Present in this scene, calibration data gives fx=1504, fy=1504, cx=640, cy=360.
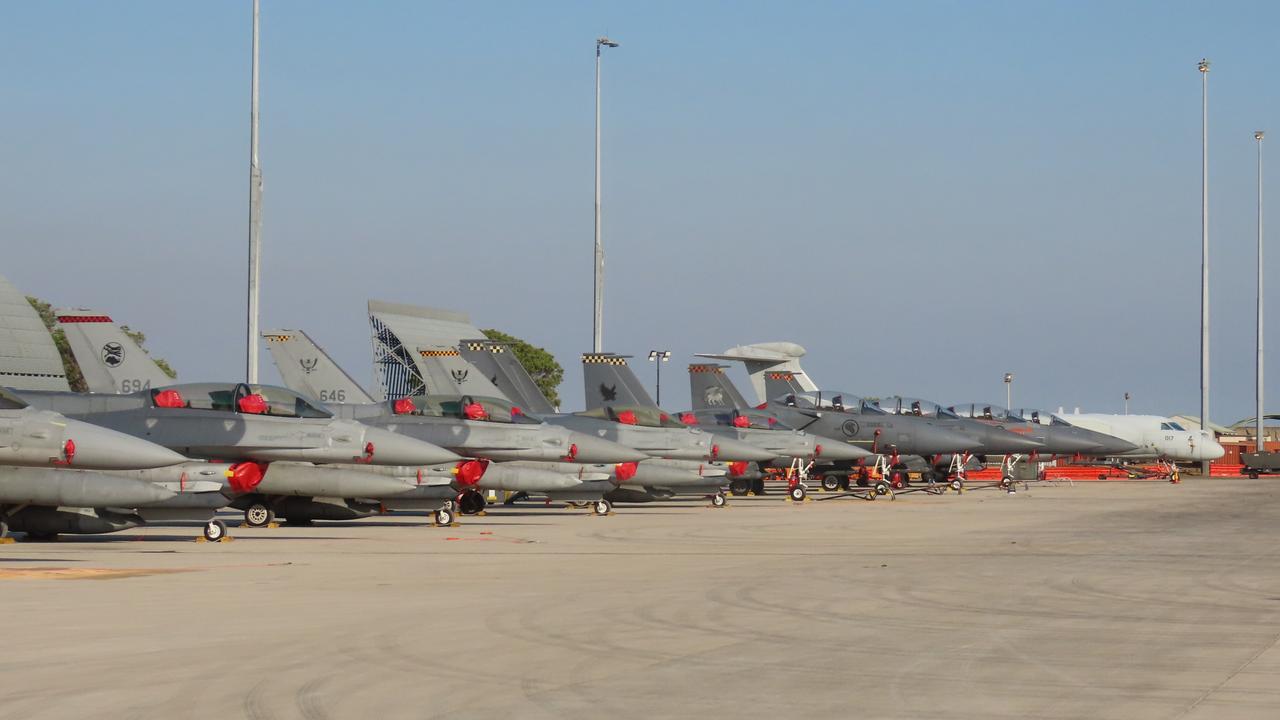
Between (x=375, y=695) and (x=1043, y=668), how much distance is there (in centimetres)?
390

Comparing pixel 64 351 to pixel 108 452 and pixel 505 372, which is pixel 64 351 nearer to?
pixel 505 372

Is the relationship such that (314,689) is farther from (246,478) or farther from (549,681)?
(246,478)

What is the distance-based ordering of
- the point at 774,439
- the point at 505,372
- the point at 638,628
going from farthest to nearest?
the point at 774,439
the point at 505,372
the point at 638,628

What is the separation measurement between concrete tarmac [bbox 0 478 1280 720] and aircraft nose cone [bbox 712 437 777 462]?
12.3 metres

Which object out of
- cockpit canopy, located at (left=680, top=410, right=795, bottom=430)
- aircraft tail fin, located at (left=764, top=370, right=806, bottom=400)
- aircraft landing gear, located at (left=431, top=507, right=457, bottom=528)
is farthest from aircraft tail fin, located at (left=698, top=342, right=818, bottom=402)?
aircraft landing gear, located at (left=431, top=507, right=457, bottom=528)

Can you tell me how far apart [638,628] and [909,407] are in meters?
33.4

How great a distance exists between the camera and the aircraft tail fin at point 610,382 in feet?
117

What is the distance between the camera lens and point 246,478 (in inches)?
853

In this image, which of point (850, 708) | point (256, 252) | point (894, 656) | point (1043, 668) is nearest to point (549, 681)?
point (850, 708)

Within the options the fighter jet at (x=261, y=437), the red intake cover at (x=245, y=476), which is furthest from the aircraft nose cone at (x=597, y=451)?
the red intake cover at (x=245, y=476)

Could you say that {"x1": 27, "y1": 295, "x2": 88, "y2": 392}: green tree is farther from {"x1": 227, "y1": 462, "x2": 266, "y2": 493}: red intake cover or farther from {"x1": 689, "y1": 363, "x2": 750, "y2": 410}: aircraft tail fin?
{"x1": 227, "y1": 462, "x2": 266, "y2": 493}: red intake cover

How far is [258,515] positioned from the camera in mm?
23438

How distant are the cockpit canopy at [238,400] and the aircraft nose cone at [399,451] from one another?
2.81 feet

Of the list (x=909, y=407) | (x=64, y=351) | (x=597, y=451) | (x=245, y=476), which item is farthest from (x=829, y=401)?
(x=64, y=351)
